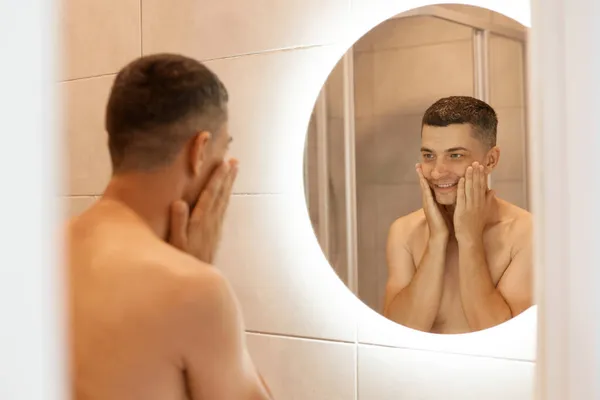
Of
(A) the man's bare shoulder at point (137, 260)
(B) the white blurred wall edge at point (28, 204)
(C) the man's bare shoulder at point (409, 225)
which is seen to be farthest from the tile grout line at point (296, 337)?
(B) the white blurred wall edge at point (28, 204)

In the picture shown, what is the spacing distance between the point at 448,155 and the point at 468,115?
7 cm

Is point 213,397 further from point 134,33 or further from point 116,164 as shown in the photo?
point 134,33

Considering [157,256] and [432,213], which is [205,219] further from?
[432,213]

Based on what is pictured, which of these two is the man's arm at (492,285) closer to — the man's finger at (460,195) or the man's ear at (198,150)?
the man's finger at (460,195)

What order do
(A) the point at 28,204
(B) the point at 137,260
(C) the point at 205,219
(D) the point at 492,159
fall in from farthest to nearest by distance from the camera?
(D) the point at 492,159, (C) the point at 205,219, (B) the point at 137,260, (A) the point at 28,204

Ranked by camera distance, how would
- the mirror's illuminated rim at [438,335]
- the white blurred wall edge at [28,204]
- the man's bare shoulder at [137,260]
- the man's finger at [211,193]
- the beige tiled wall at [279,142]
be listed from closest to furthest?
the white blurred wall edge at [28,204]
the man's bare shoulder at [137,260]
the man's finger at [211,193]
the mirror's illuminated rim at [438,335]
the beige tiled wall at [279,142]

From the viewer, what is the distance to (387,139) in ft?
3.81

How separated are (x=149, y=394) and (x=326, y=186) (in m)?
0.55

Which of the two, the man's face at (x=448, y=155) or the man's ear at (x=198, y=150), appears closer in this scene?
the man's ear at (x=198, y=150)

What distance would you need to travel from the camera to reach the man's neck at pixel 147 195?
0.71m

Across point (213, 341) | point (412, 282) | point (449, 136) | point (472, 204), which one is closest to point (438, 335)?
point (412, 282)

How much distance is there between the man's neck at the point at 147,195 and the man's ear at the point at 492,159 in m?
0.55

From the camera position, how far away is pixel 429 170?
1.12 meters

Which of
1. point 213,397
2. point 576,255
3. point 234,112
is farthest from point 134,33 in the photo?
point 576,255
